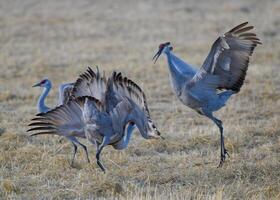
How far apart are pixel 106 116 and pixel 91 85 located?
40 centimetres

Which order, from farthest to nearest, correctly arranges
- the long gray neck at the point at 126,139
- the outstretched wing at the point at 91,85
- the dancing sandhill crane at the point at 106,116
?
the long gray neck at the point at 126,139 → the outstretched wing at the point at 91,85 → the dancing sandhill crane at the point at 106,116

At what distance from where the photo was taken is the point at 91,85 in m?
7.57

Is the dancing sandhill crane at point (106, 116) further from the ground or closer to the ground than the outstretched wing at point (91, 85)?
closer to the ground

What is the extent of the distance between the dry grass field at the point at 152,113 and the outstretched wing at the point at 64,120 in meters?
0.50

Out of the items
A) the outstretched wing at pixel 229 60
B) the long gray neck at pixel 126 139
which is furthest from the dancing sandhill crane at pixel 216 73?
the long gray neck at pixel 126 139

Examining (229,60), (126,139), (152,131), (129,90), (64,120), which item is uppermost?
(229,60)

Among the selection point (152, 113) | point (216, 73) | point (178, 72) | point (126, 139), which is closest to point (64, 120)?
point (126, 139)

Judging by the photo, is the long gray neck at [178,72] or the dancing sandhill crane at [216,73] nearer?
the dancing sandhill crane at [216,73]

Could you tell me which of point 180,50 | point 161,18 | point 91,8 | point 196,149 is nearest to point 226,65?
point 196,149

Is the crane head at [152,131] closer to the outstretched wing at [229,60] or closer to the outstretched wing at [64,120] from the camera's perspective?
the outstretched wing at [64,120]

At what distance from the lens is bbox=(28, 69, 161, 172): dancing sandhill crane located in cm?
729

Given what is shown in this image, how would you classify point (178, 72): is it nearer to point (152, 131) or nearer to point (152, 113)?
point (152, 131)

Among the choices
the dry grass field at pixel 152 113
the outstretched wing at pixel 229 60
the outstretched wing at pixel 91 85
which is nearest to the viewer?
the dry grass field at pixel 152 113

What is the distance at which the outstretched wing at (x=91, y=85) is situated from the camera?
743 cm
